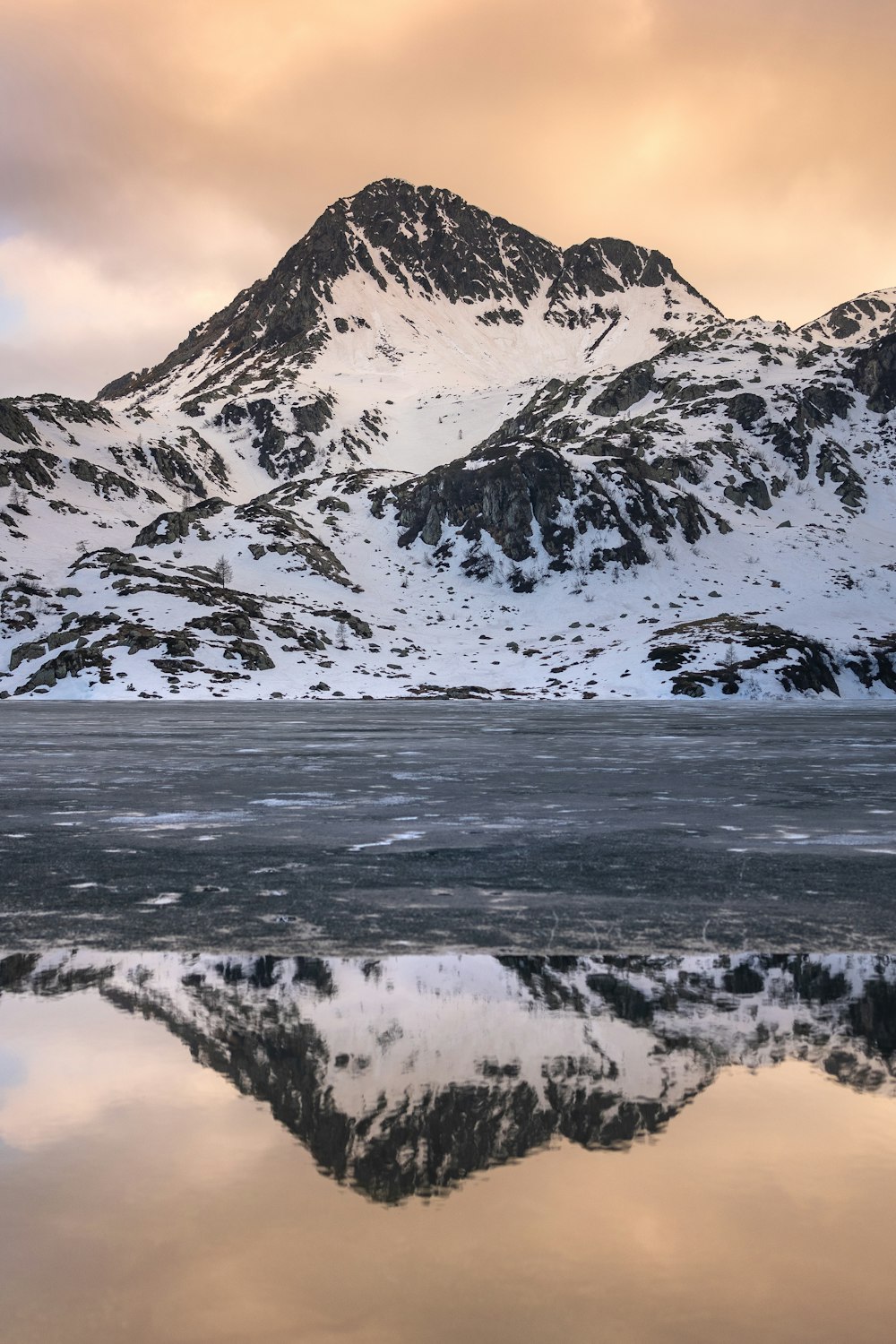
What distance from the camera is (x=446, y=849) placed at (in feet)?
33.2

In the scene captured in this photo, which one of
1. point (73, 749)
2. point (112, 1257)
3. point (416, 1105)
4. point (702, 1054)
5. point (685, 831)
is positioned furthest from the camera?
point (73, 749)

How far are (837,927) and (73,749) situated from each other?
20.2 metres

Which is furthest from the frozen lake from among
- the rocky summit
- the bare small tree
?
the bare small tree

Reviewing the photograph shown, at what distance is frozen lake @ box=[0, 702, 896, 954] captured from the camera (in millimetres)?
6652

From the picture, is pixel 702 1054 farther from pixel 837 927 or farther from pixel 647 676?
pixel 647 676

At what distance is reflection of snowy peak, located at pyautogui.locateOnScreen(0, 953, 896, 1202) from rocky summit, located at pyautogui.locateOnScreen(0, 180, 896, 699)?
56.8 meters

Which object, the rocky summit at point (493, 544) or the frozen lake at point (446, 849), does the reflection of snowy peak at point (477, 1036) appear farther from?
the rocky summit at point (493, 544)

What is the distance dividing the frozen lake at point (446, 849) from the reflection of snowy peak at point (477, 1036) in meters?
0.57

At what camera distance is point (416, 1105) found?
3613 millimetres

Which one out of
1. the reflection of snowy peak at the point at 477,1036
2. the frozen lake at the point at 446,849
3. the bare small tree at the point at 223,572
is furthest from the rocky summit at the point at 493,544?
the reflection of snowy peak at the point at 477,1036

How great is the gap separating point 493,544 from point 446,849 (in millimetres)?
94408

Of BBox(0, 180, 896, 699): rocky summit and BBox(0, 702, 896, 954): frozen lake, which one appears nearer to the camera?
BBox(0, 702, 896, 954): frozen lake

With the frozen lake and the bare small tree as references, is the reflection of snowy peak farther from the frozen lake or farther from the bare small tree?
the bare small tree

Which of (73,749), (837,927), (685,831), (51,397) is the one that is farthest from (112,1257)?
(51,397)
